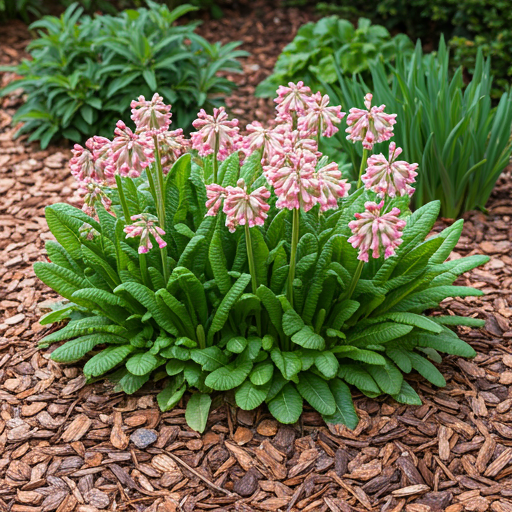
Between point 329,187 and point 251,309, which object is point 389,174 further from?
point 251,309

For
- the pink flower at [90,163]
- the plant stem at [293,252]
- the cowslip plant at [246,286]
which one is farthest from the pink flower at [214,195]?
the pink flower at [90,163]

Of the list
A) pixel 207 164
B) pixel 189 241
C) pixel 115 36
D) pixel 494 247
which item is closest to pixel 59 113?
pixel 115 36

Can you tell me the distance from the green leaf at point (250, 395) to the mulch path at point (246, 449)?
15cm

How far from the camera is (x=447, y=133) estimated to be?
3.54 meters

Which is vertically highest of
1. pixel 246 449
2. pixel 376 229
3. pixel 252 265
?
pixel 376 229

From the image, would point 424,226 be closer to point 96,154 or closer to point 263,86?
point 96,154

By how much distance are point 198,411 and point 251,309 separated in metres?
0.45

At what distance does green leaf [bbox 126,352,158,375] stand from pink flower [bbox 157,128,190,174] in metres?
0.82

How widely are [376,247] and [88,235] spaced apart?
129 centimetres

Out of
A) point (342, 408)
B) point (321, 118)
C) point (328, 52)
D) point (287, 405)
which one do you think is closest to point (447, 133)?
point (321, 118)

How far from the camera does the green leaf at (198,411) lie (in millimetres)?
2439

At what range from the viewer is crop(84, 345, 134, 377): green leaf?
249 cm

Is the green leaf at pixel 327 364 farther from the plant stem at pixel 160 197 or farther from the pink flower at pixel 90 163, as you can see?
the pink flower at pixel 90 163

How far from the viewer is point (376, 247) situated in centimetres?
204
